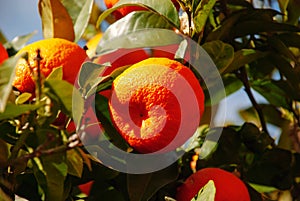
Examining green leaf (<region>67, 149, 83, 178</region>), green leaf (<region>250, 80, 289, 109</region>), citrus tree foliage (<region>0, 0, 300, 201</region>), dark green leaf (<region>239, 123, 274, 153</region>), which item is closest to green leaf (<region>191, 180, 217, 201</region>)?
citrus tree foliage (<region>0, 0, 300, 201</region>)

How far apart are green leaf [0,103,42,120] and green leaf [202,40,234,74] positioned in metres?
0.37

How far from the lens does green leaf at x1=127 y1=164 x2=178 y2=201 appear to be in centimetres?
94

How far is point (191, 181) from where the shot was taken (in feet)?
3.24

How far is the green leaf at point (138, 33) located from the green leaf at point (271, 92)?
46 cm

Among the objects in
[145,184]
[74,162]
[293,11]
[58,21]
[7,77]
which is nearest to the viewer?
[7,77]

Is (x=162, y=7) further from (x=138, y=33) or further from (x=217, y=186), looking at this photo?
(x=217, y=186)

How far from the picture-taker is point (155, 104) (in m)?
0.86

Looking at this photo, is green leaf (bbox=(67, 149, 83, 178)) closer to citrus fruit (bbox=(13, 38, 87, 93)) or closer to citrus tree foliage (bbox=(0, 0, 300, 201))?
citrus tree foliage (bbox=(0, 0, 300, 201))

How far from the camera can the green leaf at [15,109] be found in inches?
29.0

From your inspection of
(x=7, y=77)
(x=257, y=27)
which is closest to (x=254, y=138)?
(x=257, y=27)

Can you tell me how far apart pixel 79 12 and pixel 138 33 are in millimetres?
175

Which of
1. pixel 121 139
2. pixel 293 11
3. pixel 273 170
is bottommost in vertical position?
pixel 273 170

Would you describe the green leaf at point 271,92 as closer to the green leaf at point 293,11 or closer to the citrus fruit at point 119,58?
the green leaf at point 293,11

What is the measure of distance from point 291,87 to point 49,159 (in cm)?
69
